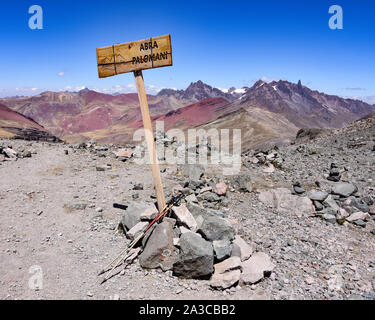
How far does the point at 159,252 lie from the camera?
5055mm

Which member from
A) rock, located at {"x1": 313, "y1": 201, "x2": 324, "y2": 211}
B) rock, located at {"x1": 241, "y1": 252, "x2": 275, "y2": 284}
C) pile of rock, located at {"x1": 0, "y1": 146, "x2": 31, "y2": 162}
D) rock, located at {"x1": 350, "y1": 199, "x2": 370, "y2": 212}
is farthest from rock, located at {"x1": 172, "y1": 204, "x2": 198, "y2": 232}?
pile of rock, located at {"x1": 0, "y1": 146, "x2": 31, "y2": 162}

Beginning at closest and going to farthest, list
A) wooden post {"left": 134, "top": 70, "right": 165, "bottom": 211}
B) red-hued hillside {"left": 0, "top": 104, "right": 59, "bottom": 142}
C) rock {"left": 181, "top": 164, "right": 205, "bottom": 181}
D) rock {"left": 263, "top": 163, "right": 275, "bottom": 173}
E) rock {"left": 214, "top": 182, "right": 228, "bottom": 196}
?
wooden post {"left": 134, "top": 70, "right": 165, "bottom": 211}
rock {"left": 214, "top": 182, "right": 228, "bottom": 196}
rock {"left": 181, "top": 164, "right": 205, "bottom": 181}
rock {"left": 263, "top": 163, "right": 275, "bottom": 173}
red-hued hillside {"left": 0, "top": 104, "right": 59, "bottom": 142}

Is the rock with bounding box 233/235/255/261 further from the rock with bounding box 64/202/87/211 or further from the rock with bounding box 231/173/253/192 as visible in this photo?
the rock with bounding box 64/202/87/211

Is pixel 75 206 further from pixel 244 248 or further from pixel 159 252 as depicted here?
pixel 244 248

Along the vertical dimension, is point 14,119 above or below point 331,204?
above

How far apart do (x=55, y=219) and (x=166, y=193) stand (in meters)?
3.32

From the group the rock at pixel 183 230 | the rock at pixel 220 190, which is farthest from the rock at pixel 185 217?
the rock at pixel 220 190

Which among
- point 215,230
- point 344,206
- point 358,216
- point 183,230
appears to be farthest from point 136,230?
point 344,206

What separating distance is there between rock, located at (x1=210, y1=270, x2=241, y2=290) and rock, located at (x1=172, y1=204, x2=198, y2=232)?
1.21 metres

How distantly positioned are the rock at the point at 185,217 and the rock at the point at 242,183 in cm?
345

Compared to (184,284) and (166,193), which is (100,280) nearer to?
(184,284)

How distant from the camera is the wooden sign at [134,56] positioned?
16.8 ft

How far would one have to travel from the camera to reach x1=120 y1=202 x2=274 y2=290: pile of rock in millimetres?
4664

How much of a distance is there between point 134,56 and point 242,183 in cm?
564
